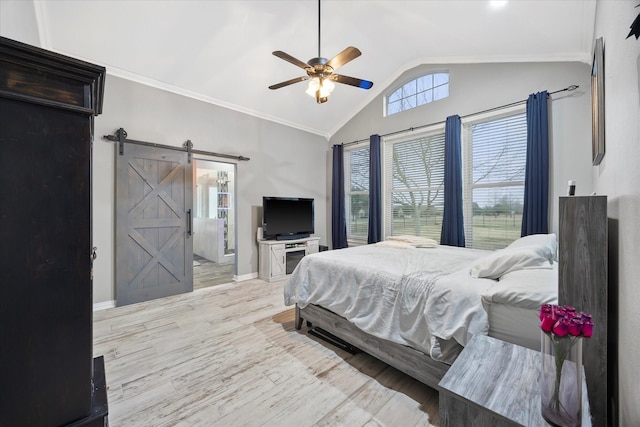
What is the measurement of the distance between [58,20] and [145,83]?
38.0 inches

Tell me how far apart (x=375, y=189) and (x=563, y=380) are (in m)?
4.24

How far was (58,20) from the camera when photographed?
2.68m

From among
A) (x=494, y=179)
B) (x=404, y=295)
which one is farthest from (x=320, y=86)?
(x=494, y=179)

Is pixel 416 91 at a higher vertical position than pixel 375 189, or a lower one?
higher

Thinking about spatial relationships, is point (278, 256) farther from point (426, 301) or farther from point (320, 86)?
point (426, 301)

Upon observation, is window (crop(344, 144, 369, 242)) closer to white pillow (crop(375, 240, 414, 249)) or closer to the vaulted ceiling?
the vaulted ceiling

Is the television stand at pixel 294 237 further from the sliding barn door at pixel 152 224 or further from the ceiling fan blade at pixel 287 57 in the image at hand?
the ceiling fan blade at pixel 287 57

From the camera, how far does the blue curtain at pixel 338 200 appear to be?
218 inches

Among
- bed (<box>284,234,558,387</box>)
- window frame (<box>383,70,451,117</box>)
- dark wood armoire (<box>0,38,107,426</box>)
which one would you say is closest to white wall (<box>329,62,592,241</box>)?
window frame (<box>383,70,451,117</box>)

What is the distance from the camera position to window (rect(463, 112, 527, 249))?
352 centimetres

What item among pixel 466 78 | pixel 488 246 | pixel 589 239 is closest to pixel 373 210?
pixel 488 246

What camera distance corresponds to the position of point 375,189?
4.94 m

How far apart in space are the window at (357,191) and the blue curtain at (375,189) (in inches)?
13.4

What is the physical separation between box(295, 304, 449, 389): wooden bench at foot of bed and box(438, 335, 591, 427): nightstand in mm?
502
